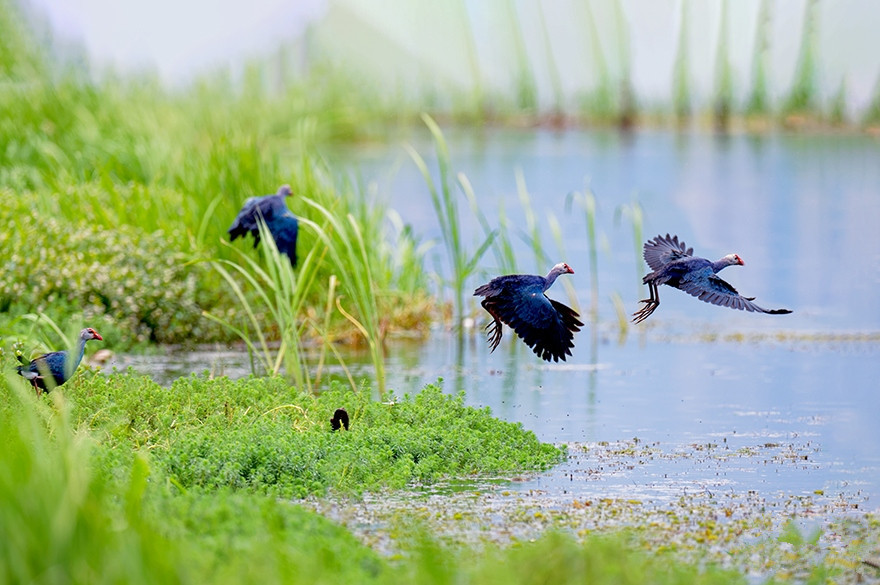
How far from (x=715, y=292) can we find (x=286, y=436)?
1.77m

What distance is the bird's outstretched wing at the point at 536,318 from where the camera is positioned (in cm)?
555

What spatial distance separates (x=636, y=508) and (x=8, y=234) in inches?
202

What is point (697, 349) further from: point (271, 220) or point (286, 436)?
point (286, 436)

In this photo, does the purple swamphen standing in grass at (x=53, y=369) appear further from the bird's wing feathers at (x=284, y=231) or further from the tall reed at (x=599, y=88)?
the tall reed at (x=599, y=88)

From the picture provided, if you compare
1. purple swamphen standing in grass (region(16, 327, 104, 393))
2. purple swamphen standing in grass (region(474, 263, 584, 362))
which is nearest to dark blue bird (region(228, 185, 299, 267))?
purple swamphen standing in grass (region(16, 327, 104, 393))

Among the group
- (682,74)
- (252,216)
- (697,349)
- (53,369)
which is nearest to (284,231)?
(252,216)

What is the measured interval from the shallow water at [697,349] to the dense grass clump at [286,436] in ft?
1.13

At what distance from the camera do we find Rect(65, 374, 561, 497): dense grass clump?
5.20m

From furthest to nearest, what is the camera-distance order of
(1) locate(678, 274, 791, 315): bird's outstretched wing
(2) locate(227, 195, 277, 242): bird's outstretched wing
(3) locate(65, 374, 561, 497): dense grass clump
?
(2) locate(227, 195, 277, 242): bird's outstretched wing < (3) locate(65, 374, 561, 497): dense grass clump < (1) locate(678, 274, 791, 315): bird's outstretched wing

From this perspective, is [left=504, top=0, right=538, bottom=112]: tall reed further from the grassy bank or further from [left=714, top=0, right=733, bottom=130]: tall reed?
the grassy bank

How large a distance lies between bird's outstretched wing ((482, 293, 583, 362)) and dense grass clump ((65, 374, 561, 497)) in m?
0.51

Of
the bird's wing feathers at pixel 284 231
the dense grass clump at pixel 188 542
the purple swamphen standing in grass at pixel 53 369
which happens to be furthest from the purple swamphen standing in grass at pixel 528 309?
the bird's wing feathers at pixel 284 231

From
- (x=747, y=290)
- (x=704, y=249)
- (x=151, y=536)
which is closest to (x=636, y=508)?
(x=151, y=536)

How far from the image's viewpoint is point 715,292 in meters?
5.03
